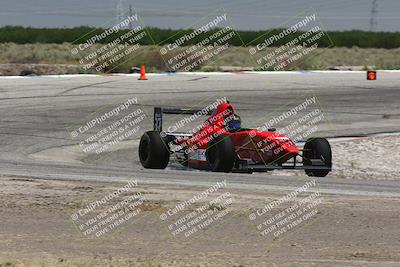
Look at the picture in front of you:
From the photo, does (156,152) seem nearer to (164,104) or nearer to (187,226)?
(187,226)

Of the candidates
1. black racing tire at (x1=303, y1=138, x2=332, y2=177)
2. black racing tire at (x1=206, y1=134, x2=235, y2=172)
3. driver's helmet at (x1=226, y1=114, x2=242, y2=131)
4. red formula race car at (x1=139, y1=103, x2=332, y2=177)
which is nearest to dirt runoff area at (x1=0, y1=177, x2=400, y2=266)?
black racing tire at (x1=206, y1=134, x2=235, y2=172)

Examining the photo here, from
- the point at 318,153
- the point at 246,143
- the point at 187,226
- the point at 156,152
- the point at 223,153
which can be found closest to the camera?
the point at 187,226

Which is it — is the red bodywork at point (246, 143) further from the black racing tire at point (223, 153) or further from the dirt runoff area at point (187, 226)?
the dirt runoff area at point (187, 226)

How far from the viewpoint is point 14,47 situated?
206 feet

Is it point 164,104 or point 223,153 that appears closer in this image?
point 223,153

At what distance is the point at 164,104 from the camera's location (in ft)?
82.0

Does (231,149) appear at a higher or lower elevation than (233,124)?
lower

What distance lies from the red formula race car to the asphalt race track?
1.36 ft

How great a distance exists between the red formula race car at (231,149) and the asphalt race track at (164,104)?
0.42m

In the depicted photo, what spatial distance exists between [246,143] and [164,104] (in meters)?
10.7

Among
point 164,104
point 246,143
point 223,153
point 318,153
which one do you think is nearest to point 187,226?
point 223,153

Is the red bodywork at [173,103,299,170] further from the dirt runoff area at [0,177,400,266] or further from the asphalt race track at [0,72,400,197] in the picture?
the dirt runoff area at [0,177,400,266]

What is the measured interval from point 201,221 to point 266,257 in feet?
5.28

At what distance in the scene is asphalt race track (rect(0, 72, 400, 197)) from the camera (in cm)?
1277
